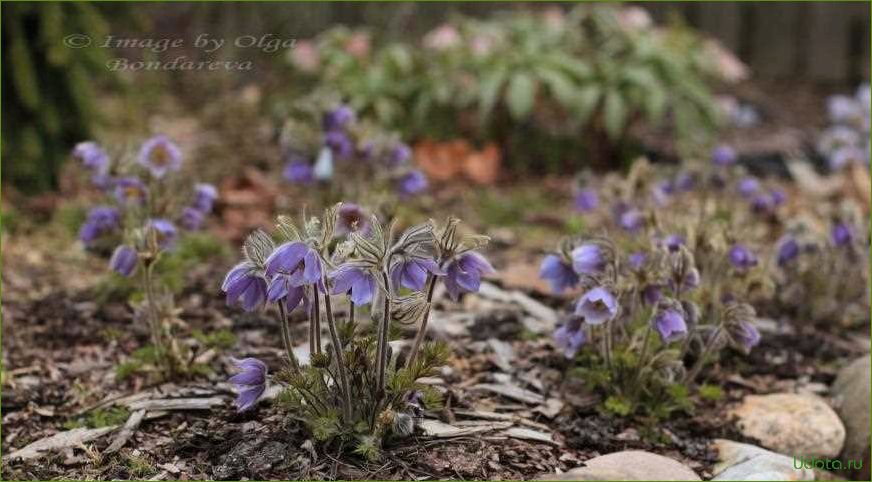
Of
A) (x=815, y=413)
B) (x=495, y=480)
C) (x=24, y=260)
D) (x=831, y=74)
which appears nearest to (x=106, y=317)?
(x=24, y=260)

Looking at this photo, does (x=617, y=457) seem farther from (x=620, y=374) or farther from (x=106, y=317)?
(x=106, y=317)

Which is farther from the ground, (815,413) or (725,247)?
(725,247)

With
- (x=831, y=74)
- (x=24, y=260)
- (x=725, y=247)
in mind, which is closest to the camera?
(x=725, y=247)

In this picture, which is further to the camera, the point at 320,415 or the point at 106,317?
the point at 106,317

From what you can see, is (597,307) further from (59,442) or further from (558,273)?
(59,442)

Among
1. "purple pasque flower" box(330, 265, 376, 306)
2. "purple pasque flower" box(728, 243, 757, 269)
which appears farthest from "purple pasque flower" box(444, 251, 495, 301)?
"purple pasque flower" box(728, 243, 757, 269)

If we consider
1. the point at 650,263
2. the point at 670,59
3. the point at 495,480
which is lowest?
the point at 495,480

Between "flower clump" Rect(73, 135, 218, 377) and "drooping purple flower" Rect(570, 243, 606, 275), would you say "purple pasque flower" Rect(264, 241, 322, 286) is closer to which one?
"drooping purple flower" Rect(570, 243, 606, 275)

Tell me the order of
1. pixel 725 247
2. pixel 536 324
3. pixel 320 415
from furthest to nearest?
1. pixel 536 324
2. pixel 725 247
3. pixel 320 415

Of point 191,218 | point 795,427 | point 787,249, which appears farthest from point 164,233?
point 787,249
